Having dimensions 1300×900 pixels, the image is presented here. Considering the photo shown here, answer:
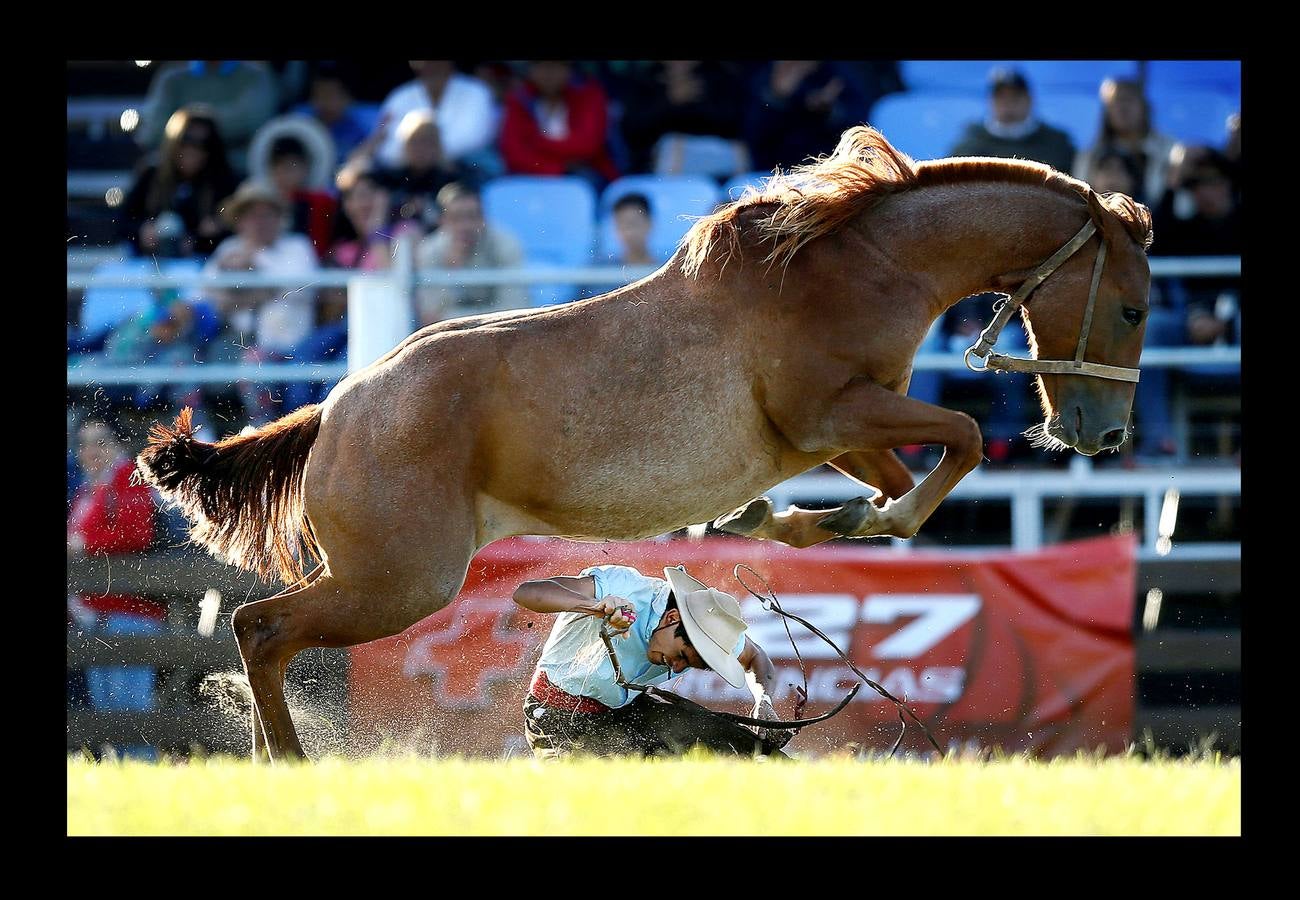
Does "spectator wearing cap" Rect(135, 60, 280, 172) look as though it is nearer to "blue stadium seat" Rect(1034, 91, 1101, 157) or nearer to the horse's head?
"blue stadium seat" Rect(1034, 91, 1101, 157)

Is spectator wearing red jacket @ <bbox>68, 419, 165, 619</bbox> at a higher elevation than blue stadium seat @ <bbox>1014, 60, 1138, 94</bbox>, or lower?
lower

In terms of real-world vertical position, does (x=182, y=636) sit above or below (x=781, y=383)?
below

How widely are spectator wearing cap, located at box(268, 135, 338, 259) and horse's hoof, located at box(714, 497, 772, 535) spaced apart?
5.14 meters

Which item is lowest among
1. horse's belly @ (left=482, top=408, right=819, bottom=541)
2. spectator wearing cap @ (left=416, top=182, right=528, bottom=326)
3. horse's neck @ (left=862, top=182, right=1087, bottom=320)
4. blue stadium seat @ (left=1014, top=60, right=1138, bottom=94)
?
horse's belly @ (left=482, top=408, right=819, bottom=541)

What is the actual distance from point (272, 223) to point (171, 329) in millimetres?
1279

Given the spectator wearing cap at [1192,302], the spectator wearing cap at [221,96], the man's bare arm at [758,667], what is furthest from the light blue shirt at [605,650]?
the spectator wearing cap at [221,96]

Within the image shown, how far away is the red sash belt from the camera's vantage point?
583 centimetres

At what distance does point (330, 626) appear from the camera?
17.6 feet

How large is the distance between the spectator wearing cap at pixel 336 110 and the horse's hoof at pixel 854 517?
23.8 ft

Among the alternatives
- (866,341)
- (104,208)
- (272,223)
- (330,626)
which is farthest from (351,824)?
(104,208)

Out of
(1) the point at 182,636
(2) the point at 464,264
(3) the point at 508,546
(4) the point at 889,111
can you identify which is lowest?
(1) the point at 182,636

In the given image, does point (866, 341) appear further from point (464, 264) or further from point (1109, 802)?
point (464, 264)

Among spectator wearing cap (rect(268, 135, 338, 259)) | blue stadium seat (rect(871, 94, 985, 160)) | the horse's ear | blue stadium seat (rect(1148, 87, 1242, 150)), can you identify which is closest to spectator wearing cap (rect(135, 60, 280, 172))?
spectator wearing cap (rect(268, 135, 338, 259))

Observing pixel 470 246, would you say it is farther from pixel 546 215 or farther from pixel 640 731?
pixel 640 731
